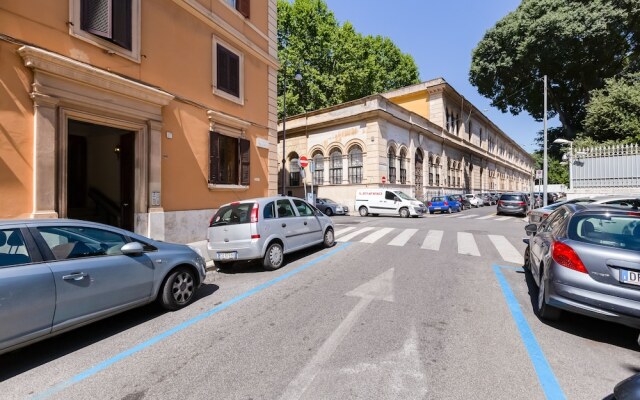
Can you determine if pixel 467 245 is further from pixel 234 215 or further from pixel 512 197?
pixel 512 197

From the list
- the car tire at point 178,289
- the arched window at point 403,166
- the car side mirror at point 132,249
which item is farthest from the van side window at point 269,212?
the arched window at point 403,166

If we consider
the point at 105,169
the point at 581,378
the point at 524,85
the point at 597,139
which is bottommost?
the point at 581,378

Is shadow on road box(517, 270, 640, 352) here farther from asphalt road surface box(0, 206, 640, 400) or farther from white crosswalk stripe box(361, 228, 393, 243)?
white crosswalk stripe box(361, 228, 393, 243)

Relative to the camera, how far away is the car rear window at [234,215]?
666cm

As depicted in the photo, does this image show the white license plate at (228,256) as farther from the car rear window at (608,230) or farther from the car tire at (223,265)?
the car rear window at (608,230)

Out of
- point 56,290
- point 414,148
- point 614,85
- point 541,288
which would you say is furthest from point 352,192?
point 56,290

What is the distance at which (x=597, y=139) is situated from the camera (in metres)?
20.0

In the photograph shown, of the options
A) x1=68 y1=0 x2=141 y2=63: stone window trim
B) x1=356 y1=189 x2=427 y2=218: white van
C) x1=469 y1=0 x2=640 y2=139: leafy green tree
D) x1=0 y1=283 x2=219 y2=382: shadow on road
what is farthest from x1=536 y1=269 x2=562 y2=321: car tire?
x1=469 y1=0 x2=640 y2=139: leafy green tree

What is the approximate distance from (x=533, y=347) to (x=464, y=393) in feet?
4.44

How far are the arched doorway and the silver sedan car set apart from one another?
27.2 m

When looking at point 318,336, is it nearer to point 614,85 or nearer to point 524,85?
point 614,85

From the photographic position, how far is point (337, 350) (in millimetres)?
3232

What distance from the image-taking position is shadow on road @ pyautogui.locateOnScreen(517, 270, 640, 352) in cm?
346

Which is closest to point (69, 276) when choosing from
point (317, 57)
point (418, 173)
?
point (418, 173)
